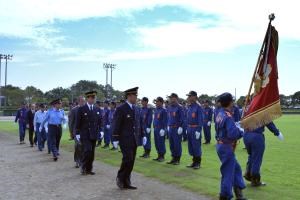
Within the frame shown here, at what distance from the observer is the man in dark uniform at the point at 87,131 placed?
12805 mm

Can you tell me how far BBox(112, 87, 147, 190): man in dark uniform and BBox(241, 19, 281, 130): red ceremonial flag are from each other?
2677 millimetres

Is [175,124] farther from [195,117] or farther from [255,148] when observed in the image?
[255,148]

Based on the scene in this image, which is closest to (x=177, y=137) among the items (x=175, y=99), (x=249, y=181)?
(x=175, y=99)

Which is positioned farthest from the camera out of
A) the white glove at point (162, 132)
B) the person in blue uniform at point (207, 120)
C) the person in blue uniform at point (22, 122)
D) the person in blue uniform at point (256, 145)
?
the person in blue uniform at point (22, 122)

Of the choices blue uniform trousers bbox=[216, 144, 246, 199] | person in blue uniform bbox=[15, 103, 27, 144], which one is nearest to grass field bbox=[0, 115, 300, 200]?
blue uniform trousers bbox=[216, 144, 246, 199]

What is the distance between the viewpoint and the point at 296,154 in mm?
17359

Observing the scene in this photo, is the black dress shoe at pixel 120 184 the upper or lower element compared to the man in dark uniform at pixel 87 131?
lower

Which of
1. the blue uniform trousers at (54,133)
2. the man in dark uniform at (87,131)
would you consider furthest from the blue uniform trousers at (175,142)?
the blue uniform trousers at (54,133)

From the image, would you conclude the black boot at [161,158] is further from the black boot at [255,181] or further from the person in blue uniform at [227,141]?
the person in blue uniform at [227,141]

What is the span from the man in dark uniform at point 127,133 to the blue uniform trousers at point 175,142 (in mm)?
3932

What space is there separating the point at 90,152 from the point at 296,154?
27.7ft

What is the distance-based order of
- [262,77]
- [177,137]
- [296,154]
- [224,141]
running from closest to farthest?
[224,141] < [262,77] < [177,137] < [296,154]

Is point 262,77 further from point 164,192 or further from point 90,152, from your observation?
point 90,152

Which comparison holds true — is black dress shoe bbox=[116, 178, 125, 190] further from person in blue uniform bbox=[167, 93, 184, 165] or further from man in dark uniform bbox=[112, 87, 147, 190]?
Result: person in blue uniform bbox=[167, 93, 184, 165]
